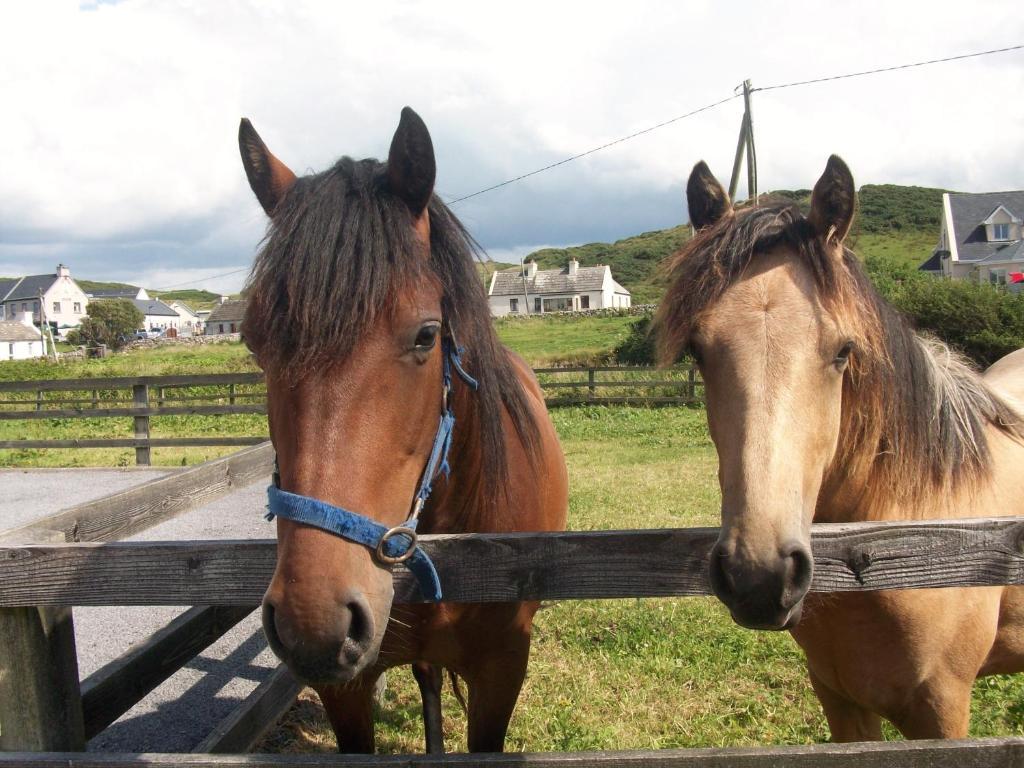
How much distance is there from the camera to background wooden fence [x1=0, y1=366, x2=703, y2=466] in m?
11.9

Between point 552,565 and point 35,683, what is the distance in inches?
54.7

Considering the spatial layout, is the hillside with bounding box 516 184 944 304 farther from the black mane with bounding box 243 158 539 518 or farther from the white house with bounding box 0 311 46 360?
the white house with bounding box 0 311 46 360

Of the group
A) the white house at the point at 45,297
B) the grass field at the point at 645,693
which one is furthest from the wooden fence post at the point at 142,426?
the white house at the point at 45,297

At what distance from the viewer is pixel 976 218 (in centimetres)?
4697

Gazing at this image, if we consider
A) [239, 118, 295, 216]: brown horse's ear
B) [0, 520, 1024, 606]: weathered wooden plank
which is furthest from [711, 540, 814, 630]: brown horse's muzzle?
[239, 118, 295, 216]: brown horse's ear

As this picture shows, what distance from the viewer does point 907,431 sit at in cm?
226

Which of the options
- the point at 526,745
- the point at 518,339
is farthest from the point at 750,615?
the point at 518,339

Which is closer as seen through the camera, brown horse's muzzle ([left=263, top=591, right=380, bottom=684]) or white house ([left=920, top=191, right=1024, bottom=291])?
brown horse's muzzle ([left=263, top=591, right=380, bottom=684])

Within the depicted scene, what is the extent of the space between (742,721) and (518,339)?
34.2m

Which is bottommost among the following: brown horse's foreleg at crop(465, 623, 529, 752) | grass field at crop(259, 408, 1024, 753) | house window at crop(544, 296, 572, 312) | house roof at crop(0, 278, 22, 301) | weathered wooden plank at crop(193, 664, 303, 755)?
grass field at crop(259, 408, 1024, 753)

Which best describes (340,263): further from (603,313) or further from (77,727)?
(603,313)

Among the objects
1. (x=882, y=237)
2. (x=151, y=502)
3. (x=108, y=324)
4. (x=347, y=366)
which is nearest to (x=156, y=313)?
(x=108, y=324)

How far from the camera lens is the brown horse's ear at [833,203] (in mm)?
1994

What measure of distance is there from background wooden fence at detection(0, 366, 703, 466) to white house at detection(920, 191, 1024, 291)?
34.6 m
